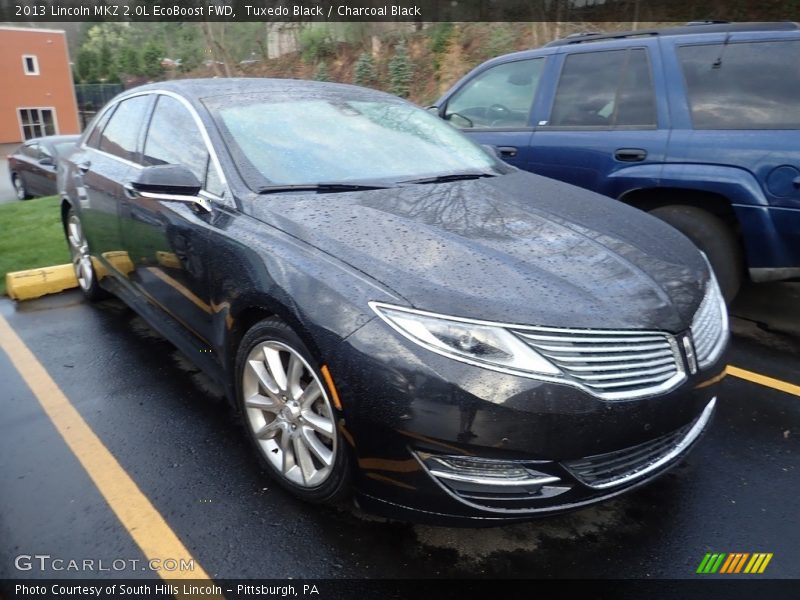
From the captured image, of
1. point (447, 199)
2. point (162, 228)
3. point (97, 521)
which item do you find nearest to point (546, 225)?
point (447, 199)

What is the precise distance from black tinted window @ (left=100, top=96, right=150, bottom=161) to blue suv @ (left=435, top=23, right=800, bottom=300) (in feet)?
9.04

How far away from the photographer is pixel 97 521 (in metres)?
2.49

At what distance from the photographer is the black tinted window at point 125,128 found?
3854 millimetres

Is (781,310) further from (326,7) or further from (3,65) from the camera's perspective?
(3,65)

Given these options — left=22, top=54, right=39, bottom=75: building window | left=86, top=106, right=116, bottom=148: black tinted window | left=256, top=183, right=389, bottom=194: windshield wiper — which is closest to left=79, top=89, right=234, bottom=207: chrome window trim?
left=256, top=183, right=389, bottom=194: windshield wiper

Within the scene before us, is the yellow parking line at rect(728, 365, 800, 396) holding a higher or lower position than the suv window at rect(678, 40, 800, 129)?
lower

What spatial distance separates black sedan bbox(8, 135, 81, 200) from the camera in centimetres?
1141

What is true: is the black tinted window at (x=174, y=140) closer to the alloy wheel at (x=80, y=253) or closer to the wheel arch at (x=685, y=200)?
the alloy wheel at (x=80, y=253)

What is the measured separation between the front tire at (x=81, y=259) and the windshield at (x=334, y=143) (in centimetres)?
216

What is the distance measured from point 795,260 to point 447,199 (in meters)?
2.32

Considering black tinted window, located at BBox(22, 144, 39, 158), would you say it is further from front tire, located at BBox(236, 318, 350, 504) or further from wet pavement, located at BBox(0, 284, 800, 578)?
front tire, located at BBox(236, 318, 350, 504)

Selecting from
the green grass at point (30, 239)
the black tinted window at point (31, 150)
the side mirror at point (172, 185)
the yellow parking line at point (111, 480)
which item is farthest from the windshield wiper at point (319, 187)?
the black tinted window at point (31, 150)

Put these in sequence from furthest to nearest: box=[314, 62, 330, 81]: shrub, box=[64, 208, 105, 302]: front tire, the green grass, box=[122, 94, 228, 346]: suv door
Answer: box=[314, 62, 330, 81]: shrub → the green grass → box=[64, 208, 105, 302]: front tire → box=[122, 94, 228, 346]: suv door

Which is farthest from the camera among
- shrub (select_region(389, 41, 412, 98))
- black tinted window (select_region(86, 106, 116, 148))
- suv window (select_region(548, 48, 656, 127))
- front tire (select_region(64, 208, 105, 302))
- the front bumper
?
shrub (select_region(389, 41, 412, 98))
